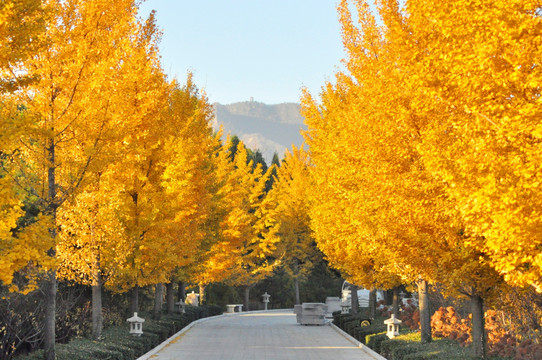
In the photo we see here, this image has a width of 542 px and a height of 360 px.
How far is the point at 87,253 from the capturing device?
17.3m

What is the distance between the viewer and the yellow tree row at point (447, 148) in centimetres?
836

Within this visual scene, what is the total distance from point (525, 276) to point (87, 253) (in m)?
11.8

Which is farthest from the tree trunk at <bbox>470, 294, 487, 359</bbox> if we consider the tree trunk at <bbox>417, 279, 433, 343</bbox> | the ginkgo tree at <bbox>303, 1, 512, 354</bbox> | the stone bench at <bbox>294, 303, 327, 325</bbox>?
the stone bench at <bbox>294, 303, 327, 325</bbox>

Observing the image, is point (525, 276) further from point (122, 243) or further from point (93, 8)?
point (122, 243)

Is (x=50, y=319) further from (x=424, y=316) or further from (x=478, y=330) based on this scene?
(x=424, y=316)

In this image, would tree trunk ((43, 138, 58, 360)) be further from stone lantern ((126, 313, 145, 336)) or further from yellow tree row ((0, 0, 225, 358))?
stone lantern ((126, 313, 145, 336))

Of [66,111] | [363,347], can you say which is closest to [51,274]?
[66,111]

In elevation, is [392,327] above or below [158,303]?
below

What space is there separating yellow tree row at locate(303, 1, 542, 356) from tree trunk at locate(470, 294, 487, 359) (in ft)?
0.07

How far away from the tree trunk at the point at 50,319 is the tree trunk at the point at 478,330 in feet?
26.8

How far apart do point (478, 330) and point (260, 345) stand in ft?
32.2

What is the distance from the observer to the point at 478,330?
13.9m

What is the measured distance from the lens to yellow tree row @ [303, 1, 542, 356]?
8.36 metres

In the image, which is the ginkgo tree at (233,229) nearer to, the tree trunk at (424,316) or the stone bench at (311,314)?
the stone bench at (311,314)
